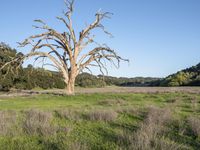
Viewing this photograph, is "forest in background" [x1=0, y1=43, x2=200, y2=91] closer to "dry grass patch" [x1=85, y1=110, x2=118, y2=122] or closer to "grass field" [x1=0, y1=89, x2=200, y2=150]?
"dry grass patch" [x1=85, y1=110, x2=118, y2=122]

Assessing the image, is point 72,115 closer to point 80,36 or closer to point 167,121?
point 167,121

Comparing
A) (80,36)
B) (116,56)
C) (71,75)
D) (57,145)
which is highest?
(80,36)

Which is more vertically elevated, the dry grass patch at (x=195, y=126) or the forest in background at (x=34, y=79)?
the forest in background at (x=34, y=79)

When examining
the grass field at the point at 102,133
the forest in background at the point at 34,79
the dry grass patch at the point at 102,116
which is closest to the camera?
→ the grass field at the point at 102,133

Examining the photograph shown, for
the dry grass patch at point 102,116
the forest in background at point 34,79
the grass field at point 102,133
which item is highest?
the forest in background at point 34,79

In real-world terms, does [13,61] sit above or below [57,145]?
above

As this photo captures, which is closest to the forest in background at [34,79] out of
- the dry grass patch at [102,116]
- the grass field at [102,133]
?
the dry grass patch at [102,116]

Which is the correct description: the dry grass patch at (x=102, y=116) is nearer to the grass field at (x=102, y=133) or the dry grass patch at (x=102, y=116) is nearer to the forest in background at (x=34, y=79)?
the grass field at (x=102, y=133)

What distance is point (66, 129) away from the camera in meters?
9.44

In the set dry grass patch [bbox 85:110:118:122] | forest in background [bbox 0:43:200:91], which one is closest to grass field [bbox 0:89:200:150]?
dry grass patch [bbox 85:110:118:122]

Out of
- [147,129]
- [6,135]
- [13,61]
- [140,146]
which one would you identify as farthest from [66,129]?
[13,61]

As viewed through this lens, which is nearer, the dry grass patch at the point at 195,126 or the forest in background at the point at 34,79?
the dry grass patch at the point at 195,126

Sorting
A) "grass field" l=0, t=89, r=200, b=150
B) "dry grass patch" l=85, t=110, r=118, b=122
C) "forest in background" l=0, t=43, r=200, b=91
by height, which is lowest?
"grass field" l=0, t=89, r=200, b=150

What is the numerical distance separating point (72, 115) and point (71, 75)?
21576 millimetres
